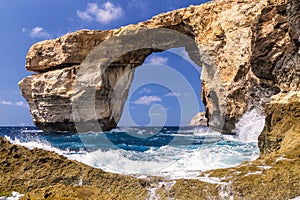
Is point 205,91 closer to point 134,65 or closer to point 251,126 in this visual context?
point 251,126

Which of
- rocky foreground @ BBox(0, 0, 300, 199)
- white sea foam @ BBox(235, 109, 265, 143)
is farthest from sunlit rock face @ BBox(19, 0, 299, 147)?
white sea foam @ BBox(235, 109, 265, 143)

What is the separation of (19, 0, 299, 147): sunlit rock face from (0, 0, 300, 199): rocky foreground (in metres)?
0.09

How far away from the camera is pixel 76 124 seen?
99.7ft

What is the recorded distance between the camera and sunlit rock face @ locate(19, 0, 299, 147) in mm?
18328

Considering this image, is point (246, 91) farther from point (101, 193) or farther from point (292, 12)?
point (101, 193)

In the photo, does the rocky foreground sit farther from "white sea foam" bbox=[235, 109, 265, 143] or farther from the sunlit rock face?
"white sea foam" bbox=[235, 109, 265, 143]

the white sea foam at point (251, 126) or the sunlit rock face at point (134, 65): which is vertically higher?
the sunlit rock face at point (134, 65)

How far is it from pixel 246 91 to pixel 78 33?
63.1ft

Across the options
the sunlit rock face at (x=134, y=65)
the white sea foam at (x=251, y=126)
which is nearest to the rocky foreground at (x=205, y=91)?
the sunlit rock face at (x=134, y=65)

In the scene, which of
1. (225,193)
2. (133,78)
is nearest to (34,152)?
(225,193)

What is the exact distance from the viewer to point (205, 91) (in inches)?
942

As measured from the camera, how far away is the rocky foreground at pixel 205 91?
342 centimetres

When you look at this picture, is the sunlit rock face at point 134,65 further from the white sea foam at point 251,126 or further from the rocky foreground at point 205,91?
the white sea foam at point 251,126

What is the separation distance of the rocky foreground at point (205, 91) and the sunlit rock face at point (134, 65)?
3.5 inches
